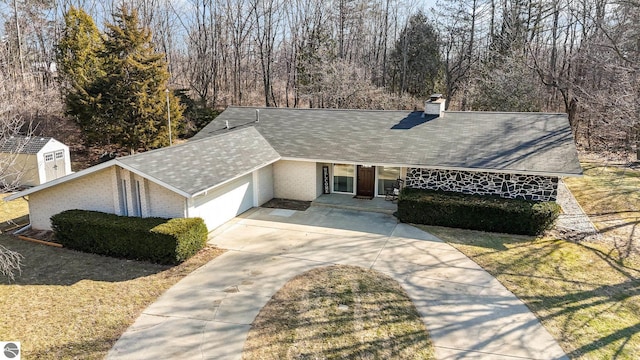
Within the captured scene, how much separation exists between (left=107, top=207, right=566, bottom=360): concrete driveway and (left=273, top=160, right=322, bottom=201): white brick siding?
8.10 ft

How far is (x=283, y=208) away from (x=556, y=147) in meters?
10.3

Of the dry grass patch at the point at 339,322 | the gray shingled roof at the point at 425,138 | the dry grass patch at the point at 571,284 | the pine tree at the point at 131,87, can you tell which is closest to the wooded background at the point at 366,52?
the pine tree at the point at 131,87

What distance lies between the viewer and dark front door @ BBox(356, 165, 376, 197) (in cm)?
1778

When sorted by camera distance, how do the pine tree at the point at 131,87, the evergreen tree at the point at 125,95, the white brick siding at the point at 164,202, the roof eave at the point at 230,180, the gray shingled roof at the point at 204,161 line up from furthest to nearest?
the pine tree at the point at 131,87 < the evergreen tree at the point at 125,95 < the white brick siding at the point at 164,202 < the gray shingled roof at the point at 204,161 < the roof eave at the point at 230,180

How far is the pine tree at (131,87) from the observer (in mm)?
23297

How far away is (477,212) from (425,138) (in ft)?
13.6

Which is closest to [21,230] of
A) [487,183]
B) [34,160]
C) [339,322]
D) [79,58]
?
[34,160]

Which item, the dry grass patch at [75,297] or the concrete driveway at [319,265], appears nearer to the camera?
the concrete driveway at [319,265]

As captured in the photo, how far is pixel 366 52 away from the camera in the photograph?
143 feet

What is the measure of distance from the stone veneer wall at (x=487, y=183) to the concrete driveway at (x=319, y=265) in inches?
80.7

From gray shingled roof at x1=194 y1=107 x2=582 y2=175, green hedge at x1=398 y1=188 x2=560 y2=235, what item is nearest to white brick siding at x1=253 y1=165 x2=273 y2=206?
gray shingled roof at x1=194 y1=107 x2=582 y2=175

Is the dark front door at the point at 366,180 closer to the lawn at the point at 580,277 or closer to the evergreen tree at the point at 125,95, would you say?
the lawn at the point at 580,277

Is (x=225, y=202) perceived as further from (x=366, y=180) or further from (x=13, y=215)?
(x=13, y=215)

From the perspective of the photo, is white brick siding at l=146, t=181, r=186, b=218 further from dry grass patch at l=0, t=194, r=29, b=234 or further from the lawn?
the lawn
